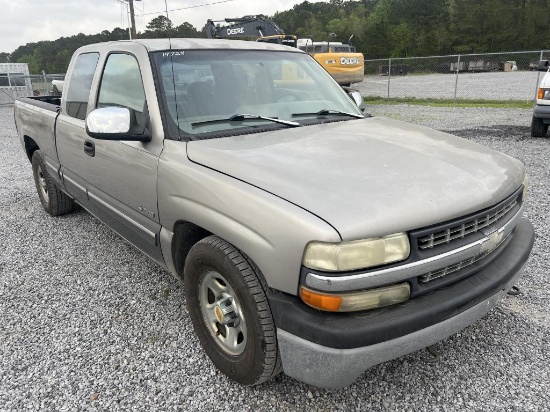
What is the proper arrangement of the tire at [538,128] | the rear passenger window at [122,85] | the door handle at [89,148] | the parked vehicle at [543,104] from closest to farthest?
the rear passenger window at [122,85] → the door handle at [89,148] → the parked vehicle at [543,104] → the tire at [538,128]

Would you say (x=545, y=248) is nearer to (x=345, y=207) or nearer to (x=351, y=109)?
(x=351, y=109)

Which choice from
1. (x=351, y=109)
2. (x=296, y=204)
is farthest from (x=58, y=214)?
(x=296, y=204)

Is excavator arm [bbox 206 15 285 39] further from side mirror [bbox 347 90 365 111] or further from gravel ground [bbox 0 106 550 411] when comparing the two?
gravel ground [bbox 0 106 550 411]

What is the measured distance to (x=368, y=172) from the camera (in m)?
2.13

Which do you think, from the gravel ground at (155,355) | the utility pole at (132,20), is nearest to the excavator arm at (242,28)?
the gravel ground at (155,355)

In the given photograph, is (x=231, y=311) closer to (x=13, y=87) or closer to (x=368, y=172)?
(x=368, y=172)

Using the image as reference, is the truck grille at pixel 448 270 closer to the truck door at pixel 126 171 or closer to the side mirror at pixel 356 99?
the truck door at pixel 126 171

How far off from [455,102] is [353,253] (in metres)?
16.4

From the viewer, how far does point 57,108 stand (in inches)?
167

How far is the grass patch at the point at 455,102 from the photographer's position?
14.8 metres

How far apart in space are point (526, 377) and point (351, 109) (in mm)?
2114

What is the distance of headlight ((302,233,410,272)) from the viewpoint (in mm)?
1743

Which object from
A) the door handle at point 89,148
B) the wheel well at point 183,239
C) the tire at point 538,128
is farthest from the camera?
the tire at point 538,128

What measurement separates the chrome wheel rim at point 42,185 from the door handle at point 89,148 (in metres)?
1.91
